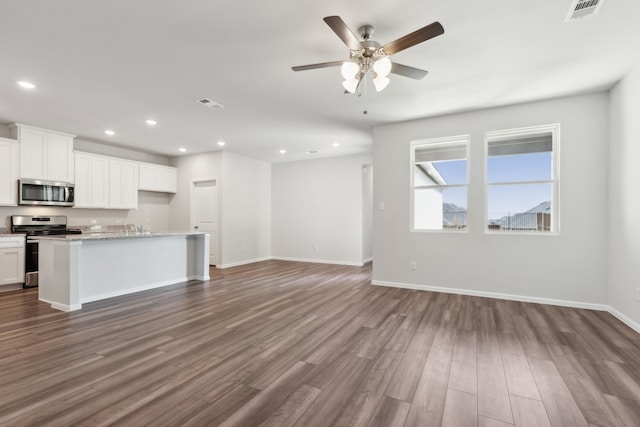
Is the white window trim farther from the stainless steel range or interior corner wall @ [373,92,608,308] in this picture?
the stainless steel range

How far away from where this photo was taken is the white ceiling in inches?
91.6

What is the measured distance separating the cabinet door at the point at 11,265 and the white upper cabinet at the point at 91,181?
1.24 m

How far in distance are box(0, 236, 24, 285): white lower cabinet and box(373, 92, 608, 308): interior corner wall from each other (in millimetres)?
5775

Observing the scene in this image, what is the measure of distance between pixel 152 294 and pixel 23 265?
236 centimetres

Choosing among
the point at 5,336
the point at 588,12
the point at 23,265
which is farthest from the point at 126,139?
the point at 588,12

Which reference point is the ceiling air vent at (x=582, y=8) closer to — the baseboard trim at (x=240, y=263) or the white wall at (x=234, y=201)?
the white wall at (x=234, y=201)

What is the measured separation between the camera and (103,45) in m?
2.76

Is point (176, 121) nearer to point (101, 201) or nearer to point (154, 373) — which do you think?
A: point (101, 201)

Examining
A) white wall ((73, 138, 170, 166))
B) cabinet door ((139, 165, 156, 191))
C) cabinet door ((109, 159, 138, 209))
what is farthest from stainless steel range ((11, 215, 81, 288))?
cabinet door ((139, 165, 156, 191))

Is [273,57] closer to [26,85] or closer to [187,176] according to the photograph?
[26,85]

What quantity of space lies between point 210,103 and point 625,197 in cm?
518

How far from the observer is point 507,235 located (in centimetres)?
430

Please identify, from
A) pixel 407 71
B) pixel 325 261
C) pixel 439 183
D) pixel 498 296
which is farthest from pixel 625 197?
pixel 325 261

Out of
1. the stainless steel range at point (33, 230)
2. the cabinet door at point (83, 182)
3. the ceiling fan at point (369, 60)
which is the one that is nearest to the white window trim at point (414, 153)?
the ceiling fan at point (369, 60)
